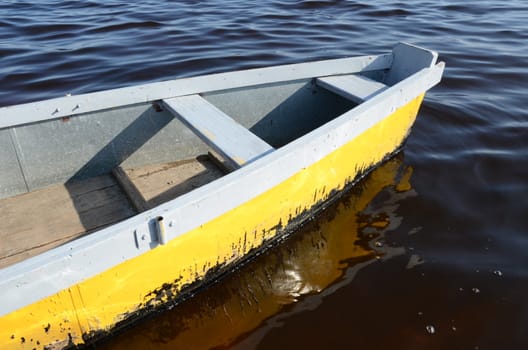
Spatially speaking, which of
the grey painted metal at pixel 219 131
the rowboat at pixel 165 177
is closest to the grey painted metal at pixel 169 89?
the rowboat at pixel 165 177

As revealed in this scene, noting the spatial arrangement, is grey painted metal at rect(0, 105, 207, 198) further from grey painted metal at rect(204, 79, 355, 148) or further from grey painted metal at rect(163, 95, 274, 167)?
grey painted metal at rect(204, 79, 355, 148)

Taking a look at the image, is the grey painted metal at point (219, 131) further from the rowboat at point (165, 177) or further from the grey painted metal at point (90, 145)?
the grey painted metal at point (90, 145)

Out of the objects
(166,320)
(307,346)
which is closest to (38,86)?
(166,320)

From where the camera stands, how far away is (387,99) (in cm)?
335

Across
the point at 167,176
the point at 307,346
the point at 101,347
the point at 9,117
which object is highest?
the point at 9,117

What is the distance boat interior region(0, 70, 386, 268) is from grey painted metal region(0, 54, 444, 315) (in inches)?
10.0

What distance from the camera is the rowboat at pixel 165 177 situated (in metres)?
1.93

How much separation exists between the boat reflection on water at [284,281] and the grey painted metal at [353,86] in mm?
859

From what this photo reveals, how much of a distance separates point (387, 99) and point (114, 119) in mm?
2256

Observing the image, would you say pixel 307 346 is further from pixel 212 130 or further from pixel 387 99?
pixel 387 99

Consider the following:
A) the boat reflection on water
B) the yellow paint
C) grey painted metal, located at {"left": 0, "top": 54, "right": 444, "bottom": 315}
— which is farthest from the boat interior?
the boat reflection on water

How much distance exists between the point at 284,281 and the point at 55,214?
1.76 m

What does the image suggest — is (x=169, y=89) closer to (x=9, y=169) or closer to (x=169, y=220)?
(x=9, y=169)

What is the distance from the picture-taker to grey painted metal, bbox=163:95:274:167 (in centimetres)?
275
